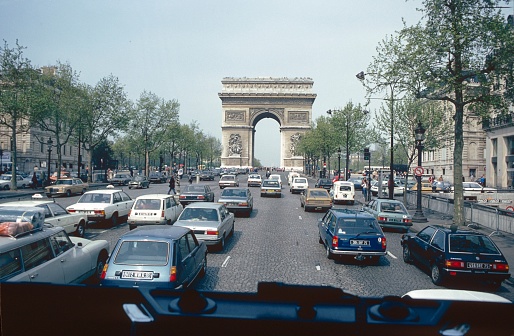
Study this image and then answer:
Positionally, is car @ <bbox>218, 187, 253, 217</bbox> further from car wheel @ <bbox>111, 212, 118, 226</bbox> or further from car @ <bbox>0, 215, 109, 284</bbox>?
car @ <bbox>0, 215, 109, 284</bbox>

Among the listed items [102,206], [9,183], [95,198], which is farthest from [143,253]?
[9,183]

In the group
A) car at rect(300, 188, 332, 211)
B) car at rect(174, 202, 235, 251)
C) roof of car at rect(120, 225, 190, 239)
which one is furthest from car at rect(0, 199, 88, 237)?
car at rect(300, 188, 332, 211)

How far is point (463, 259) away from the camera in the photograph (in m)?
10.3

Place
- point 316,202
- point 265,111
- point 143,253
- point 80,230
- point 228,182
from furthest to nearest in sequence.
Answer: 1. point 265,111
2. point 228,182
3. point 316,202
4. point 80,230
5. point 143,253

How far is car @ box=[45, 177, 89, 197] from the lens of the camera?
35.4 meters

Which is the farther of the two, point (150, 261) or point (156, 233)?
point (156, 233)

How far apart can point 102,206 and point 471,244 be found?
13899 mm

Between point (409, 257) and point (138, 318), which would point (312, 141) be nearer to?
point (409, 257)

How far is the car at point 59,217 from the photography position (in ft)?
47.9

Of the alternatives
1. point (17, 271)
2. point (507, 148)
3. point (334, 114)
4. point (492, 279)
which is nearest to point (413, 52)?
point (492, 279)

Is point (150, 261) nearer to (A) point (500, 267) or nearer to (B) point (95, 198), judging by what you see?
(A) point (500, 267)

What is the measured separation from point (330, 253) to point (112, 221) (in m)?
10.5

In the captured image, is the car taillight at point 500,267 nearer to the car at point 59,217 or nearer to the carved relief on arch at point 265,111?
the car at point 59,217

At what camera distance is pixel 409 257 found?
13.1 metres
